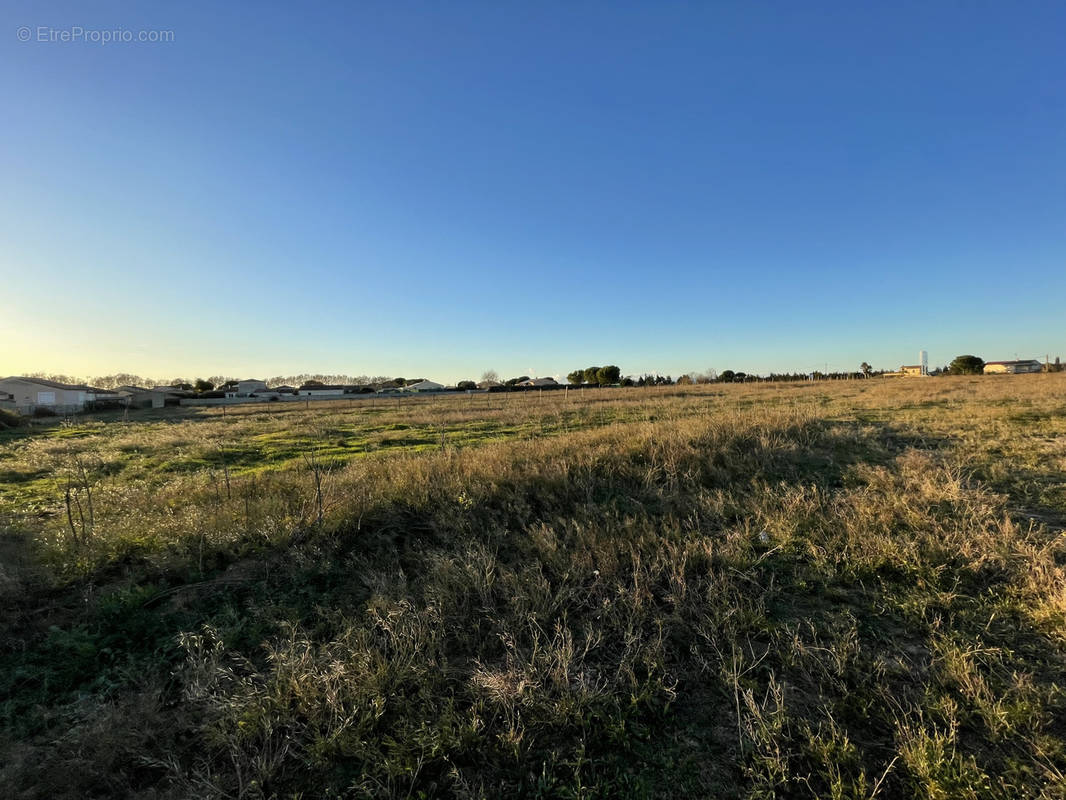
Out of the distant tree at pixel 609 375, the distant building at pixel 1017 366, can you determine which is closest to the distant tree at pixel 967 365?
the distant building at pixel 1017 366

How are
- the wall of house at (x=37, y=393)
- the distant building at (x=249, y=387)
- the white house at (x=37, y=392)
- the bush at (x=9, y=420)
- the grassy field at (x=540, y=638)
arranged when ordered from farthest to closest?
the distant building at (x=249, y=387) < the white house at (x=37, y=392) < the wall of house at (x=37, y=393) < the bush at (x=9, y=420) < the grassy field at (x=540, y=638)

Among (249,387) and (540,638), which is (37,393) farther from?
(540,638)

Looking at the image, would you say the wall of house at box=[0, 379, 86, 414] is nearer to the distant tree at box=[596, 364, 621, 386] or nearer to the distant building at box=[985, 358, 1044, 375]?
the distant tree at box=[596, 364, 621, 386]

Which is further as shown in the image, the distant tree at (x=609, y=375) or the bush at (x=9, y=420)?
the distant tree at (x=609, y=375)

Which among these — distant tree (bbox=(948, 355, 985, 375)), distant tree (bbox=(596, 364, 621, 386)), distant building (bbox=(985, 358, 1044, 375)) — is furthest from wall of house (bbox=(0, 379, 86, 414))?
distant building (bbox=(985, 358, 1044, 375))

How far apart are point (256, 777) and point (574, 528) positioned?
4.06 meters

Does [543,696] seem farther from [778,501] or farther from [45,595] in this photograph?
[45,595]

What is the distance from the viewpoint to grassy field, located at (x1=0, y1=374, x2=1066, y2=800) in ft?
9.01

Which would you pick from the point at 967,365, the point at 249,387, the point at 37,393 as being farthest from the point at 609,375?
the point at 37,393

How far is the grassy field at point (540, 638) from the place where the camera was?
9.01 feet

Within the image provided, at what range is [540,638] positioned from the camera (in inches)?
154

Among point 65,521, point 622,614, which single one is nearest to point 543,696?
point 622,614

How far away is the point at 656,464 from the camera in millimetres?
8242

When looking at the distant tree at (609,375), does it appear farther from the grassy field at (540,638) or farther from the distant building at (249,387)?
the grassy field at (540,638)
